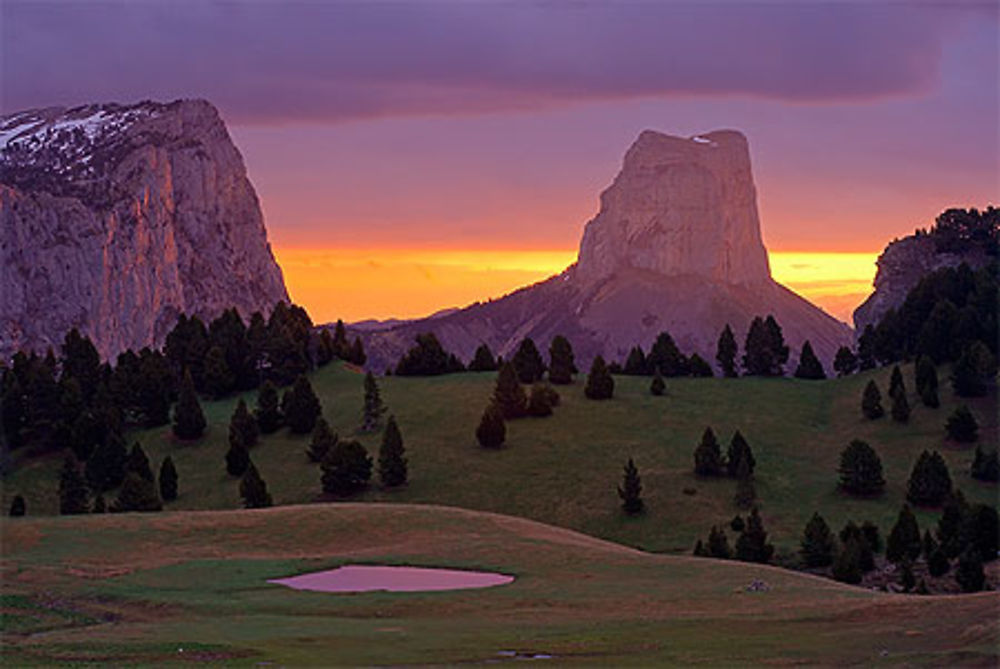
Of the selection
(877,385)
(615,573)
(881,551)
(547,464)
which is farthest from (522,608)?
(877,385)

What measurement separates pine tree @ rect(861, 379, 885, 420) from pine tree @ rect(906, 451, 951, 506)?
68.6ft

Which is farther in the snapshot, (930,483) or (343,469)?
(343,469)

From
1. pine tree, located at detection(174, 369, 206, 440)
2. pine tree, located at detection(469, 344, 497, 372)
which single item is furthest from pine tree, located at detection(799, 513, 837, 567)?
pine tree, located at detection(469, 344, 497, 372)

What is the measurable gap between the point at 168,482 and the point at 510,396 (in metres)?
28.5

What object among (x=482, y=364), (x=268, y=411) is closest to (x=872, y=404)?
(x=482, y=364)

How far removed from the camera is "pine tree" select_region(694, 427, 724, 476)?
333 ft

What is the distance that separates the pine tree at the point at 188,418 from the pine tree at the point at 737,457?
42675mm

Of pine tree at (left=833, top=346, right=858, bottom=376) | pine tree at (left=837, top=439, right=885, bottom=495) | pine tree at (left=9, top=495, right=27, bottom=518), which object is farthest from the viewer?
pine tree at (left=833, top=346, right=858, bottom=376)

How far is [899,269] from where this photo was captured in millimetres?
180500

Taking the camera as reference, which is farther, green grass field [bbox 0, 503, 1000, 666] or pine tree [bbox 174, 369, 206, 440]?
pine tree [bbox 174, 369, 206, 440]

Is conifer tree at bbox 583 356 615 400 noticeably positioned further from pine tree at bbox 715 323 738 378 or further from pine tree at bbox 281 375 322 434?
pine tree at bbox 281 375 322 434

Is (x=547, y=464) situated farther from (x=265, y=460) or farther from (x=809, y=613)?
(x=809, y=613)

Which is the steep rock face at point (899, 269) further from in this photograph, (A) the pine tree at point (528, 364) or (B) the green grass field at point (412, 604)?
(B) the green grass field at point (412, 604)

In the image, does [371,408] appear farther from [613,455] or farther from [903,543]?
[903,543]
